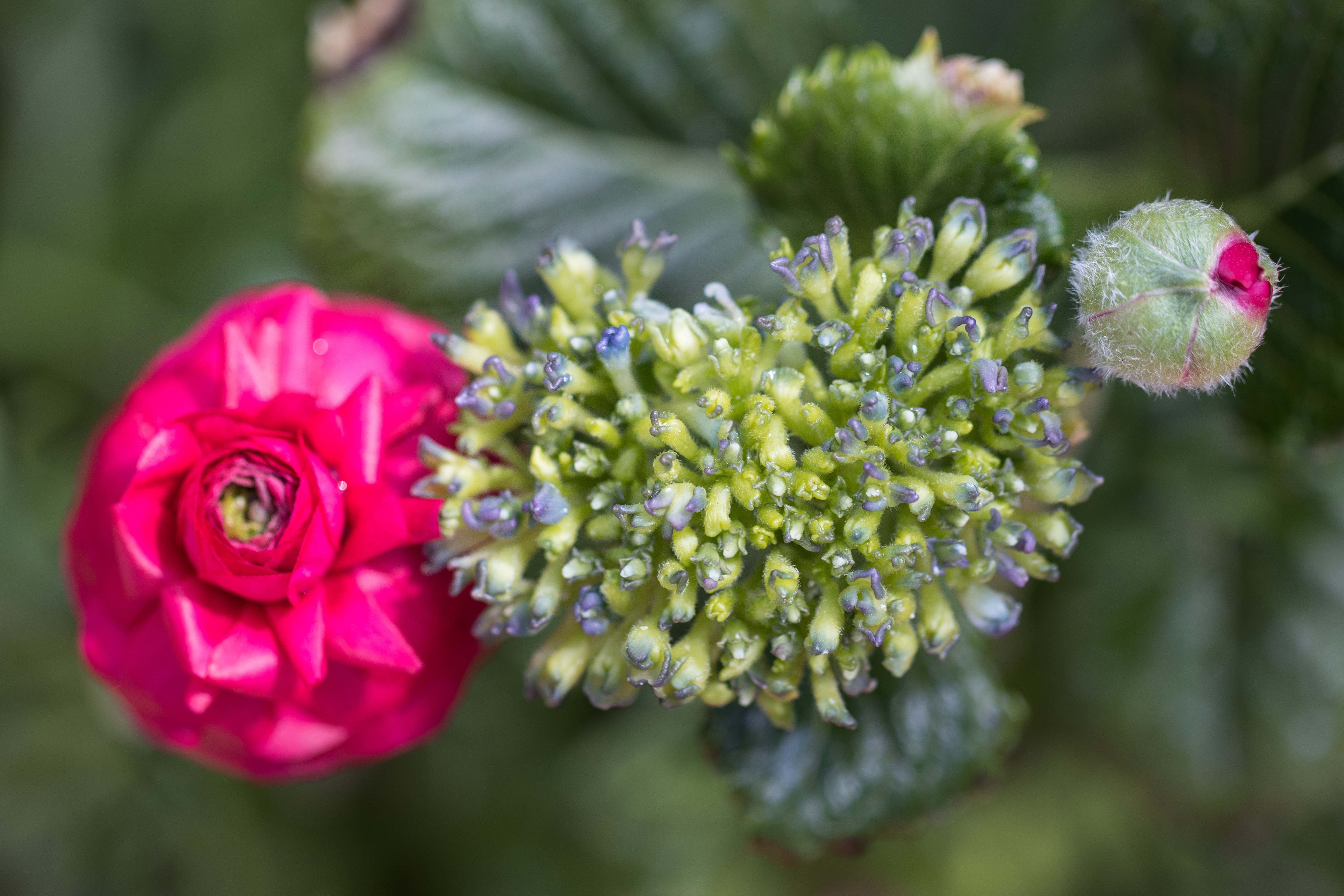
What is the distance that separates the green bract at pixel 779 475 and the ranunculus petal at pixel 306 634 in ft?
0.41

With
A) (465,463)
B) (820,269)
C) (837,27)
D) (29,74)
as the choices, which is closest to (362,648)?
(465,463)

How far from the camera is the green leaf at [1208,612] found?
1.93 meters

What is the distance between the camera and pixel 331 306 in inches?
49.4

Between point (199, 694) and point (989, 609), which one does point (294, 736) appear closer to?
point (199, 694)

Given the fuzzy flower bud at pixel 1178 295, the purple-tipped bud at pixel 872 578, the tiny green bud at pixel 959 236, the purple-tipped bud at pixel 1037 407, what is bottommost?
the purple-tipped bud at pixel 872 578

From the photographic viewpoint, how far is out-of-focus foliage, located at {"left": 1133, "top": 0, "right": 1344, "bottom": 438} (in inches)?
49.9


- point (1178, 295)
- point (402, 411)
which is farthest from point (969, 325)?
point (402, 411)

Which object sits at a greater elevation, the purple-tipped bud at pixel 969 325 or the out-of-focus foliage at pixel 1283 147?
the out-of-focus foliage at pixel 1283 147

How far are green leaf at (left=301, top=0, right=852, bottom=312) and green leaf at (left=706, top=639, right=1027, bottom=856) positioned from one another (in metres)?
0.73

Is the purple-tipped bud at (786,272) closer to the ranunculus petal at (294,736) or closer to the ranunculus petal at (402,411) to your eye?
the ranunculus petal at (402,411)

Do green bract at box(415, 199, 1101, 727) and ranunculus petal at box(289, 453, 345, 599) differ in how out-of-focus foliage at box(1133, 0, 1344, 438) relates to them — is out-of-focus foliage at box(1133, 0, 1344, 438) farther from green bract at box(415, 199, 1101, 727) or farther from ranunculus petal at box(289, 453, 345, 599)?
ranunculus petal at box(289, 453, 345, 599)

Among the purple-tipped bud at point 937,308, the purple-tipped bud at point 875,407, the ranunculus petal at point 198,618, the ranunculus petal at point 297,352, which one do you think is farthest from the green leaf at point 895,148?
the ranunculus petal at point 198,618

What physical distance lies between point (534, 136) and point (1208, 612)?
1544 millimetres

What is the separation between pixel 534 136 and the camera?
1.71 metres
